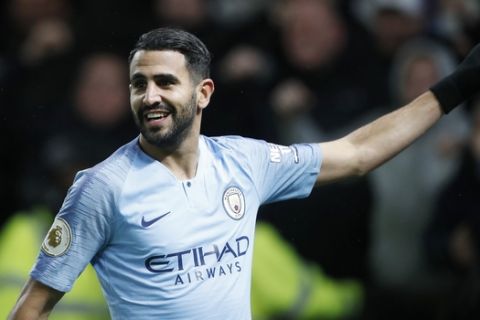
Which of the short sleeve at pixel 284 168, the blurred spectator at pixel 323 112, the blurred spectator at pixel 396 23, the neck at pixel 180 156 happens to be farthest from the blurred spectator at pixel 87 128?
the neck at pixel 180 156

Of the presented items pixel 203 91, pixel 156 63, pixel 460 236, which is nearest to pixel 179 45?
pixel 156 63

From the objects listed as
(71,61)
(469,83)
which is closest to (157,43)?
(469,83)

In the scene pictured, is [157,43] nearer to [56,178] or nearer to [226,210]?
[226,210]

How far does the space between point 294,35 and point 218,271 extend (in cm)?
376

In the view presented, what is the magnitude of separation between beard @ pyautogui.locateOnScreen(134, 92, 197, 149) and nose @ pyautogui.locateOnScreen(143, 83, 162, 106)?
0.02 metres

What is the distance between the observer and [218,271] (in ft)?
13.3

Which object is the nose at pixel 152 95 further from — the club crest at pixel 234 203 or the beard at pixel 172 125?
the club crest at pixel 234 203

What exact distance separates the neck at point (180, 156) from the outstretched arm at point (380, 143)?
0.57 metres

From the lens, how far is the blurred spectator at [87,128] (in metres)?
7.34

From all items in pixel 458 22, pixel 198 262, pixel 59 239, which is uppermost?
pixel 458 22

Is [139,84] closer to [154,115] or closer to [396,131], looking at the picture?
[154,115]

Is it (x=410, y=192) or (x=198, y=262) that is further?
(x=410, y=192)

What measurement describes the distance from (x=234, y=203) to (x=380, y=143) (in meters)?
0.70

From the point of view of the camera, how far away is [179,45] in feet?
13.4
